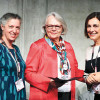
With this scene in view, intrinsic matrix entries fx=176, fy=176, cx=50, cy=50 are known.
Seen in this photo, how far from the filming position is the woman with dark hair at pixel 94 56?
199 cm

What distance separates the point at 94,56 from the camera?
209 cm

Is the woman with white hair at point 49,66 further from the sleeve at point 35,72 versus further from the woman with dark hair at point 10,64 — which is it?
the woman with dark hair at point 10,64

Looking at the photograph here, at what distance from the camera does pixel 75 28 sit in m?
3.02

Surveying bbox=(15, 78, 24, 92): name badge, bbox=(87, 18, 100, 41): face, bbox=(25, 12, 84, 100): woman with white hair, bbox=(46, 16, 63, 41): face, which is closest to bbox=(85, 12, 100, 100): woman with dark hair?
bbox=(87, 18, 100, 41): face

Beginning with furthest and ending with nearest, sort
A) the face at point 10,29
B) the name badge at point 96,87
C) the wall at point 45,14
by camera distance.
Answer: the wall at point 45,14 → the name badge at point 96,87 → the face at point 10,29

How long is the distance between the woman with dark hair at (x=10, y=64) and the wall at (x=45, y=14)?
80 centimetres

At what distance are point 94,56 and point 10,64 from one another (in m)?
0.98

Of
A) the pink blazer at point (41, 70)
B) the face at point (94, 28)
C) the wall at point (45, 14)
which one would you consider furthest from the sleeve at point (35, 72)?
the wall at point (45, 14)

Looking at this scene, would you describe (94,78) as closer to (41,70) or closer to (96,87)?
(96,87)

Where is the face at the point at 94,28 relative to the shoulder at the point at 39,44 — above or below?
above

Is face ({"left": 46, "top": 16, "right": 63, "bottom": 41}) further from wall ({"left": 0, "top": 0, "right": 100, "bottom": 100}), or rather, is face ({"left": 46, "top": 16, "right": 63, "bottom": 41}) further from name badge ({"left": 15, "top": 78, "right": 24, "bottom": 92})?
wall ({"left": 0, "top": 0, "right": 100, "bottom": 100})

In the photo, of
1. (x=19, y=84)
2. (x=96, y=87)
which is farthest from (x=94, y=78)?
(x=19, y=84)

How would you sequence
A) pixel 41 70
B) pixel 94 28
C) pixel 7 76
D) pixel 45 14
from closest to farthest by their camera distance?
pixel 7 76 → pixel 41 70 → pixel 94 28 → pixel 45 14

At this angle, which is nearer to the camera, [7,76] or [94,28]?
[7,76]
